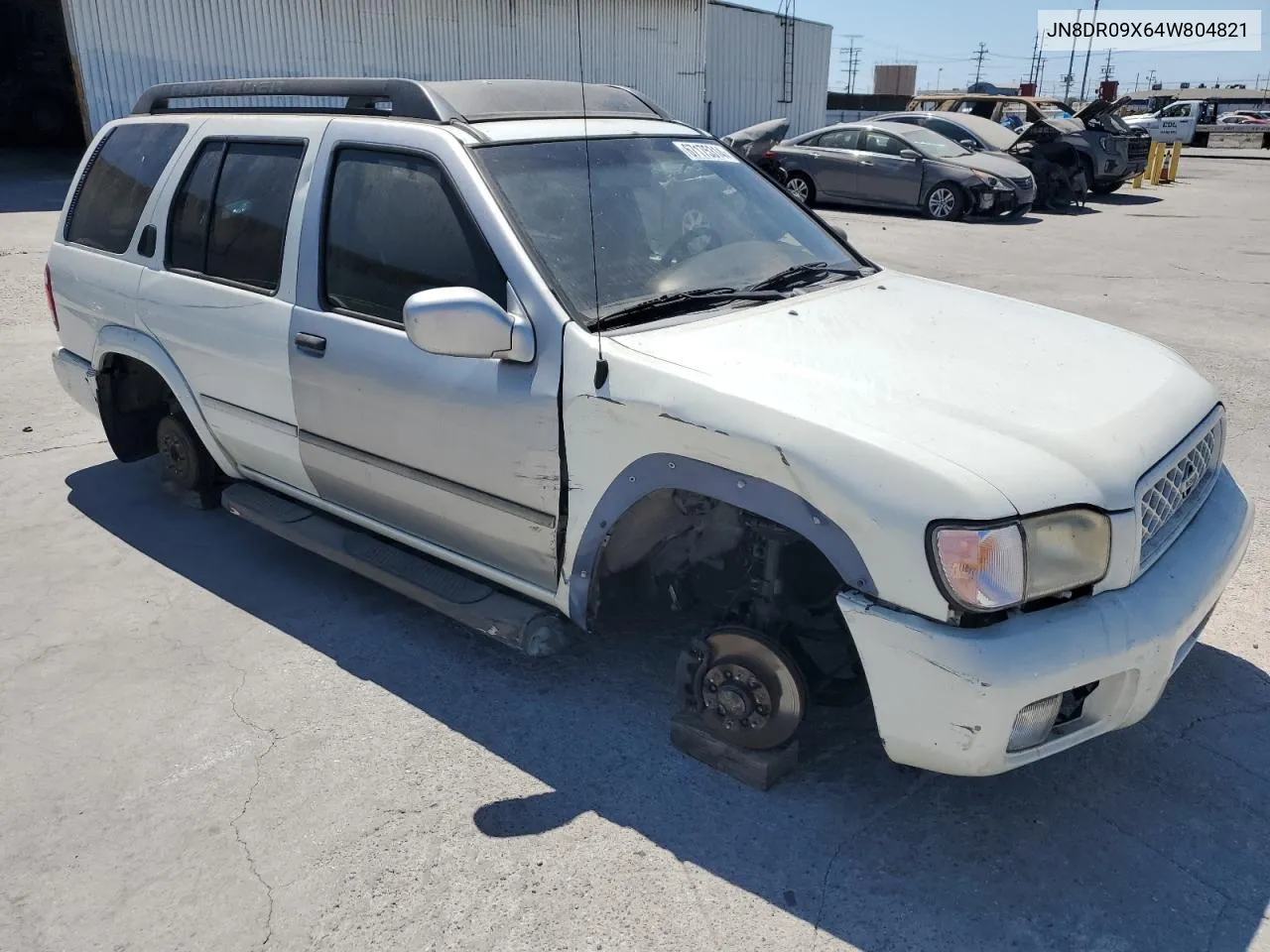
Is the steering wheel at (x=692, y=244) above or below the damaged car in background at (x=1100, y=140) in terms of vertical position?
above

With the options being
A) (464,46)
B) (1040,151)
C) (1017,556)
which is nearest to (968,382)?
(1017,556)

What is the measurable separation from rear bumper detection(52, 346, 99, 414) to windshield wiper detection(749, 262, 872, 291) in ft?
10.9

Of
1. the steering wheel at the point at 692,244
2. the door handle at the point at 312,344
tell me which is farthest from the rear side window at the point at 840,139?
the door handle at the point at 312,344

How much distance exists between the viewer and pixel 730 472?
8.65 ft

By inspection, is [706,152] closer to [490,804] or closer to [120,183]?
[490,804]

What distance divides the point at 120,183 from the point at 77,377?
97cm

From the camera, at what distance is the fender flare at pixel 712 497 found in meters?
2.47

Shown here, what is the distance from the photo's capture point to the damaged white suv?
2.42 m

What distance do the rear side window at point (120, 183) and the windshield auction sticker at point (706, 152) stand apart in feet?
7.22

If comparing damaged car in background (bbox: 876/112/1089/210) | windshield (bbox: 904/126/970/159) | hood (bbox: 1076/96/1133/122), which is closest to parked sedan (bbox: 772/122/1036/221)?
windshield (bbox: 904/126/970/159)

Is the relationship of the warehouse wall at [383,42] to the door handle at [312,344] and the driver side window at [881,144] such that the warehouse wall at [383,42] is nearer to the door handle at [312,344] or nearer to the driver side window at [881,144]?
the driver side window at [881,144]

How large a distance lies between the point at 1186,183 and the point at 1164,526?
78.6 feet

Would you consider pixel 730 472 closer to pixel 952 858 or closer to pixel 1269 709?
pixel 952 858

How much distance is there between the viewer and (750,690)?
2.92 m
